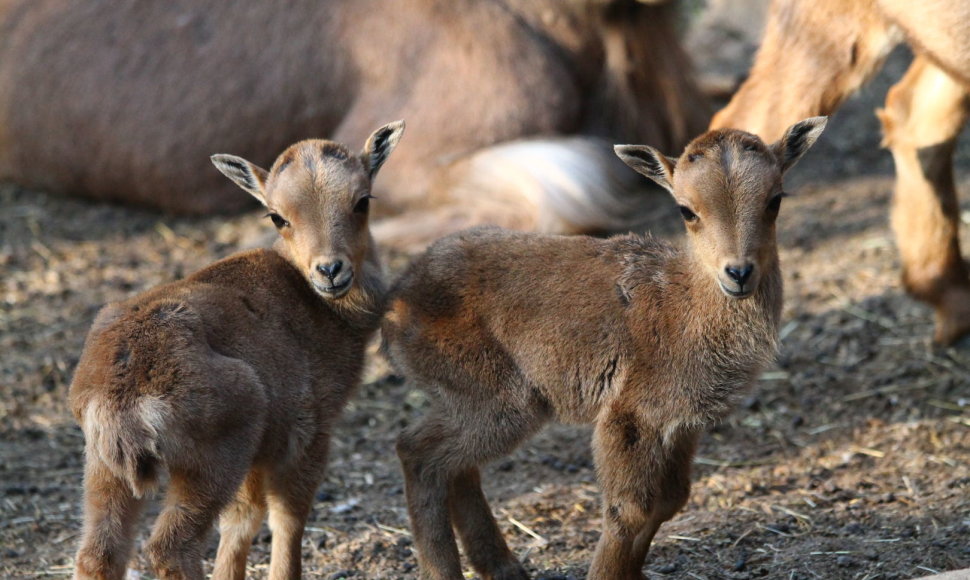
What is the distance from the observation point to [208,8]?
859 centimetres

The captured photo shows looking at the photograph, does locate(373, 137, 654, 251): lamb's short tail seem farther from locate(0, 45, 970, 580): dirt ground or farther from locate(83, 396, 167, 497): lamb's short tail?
locate(83, 396, 167, 497): lamb's short tail

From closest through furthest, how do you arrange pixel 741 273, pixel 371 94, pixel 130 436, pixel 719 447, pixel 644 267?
1. pixel 130 436
2. pixel 741 273
3. pixel 644 267
4. pixel 719 447
5. pixel 371 94

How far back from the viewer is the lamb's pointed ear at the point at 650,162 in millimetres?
4367

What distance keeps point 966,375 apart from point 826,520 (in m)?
1.66

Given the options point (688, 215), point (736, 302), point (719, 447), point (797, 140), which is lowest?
point (719, 447)

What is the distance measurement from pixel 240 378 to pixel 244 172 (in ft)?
3.73

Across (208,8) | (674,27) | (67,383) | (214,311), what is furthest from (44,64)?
(214,311)

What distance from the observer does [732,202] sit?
4086 millimetres

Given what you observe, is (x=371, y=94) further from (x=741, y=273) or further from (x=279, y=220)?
(x=741, y=273)

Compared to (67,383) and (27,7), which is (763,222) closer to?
(67,383)

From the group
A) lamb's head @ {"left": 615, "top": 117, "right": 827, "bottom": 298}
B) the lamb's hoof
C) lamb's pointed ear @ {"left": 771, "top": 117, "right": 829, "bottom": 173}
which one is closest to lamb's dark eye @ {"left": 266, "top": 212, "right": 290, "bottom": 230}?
lamb's head @ {"left": 615, "top": 117, "right": 827, "bottom": 298}

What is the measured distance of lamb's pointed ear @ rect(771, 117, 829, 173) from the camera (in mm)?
4312

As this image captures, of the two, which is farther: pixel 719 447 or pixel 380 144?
pixel 719 447

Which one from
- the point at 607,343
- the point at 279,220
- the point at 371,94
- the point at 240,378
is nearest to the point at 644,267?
the point at 607,343
